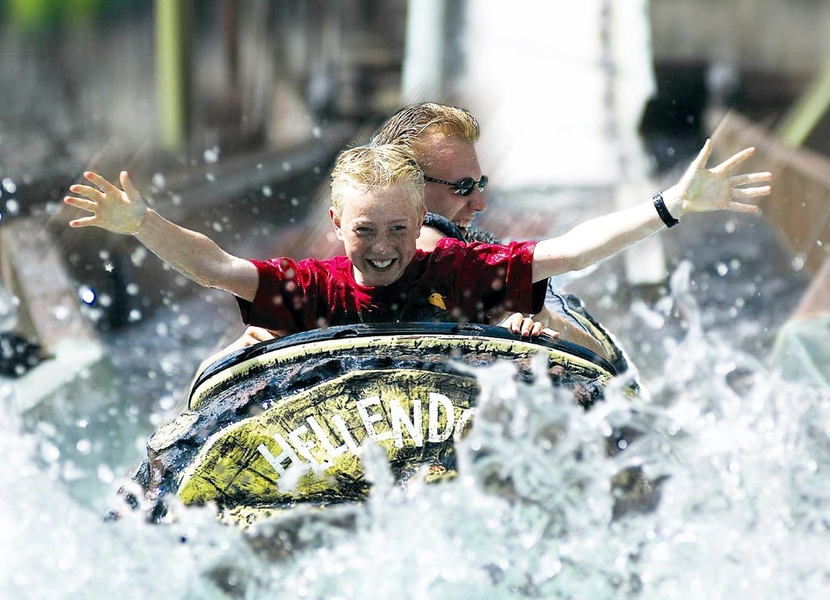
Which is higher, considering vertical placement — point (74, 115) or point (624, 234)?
point (624, 234)

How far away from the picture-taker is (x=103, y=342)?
212 inches

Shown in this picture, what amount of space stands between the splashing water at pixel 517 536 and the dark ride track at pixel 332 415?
0.04 m

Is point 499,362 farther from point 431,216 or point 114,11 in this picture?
point 114,11

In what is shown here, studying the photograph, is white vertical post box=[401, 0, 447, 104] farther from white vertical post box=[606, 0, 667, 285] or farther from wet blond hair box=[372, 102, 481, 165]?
wet blond hair box=[372, 102, 481, 165]

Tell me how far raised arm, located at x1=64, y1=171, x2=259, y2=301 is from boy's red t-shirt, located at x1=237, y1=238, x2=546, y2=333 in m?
0.04

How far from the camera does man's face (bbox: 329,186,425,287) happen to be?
2.22 metres

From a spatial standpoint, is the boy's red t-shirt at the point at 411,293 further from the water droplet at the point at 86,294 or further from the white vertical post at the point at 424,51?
the white vertical post at the point at 424,51

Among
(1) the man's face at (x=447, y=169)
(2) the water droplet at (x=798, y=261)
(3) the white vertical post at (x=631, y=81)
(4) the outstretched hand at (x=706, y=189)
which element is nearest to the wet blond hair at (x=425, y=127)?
(1) the man's face at (x=447, y=169)

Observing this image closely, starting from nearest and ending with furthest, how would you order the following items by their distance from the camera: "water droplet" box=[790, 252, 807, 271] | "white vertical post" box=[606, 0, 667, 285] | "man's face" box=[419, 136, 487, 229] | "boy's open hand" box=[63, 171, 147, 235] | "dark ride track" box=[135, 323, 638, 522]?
"dark ride track" box=[135, 323, 638, 522] < "boy's open hand" box=[63, 171, 147, 235] < "man's face" box=[419, 136, 487, 229] < "water droplet" box=[790, 252, 807, 271] < "white vertical post" box=[606, 0, 667, 285]

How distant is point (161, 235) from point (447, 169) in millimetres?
865

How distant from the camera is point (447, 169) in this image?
284 centimetres

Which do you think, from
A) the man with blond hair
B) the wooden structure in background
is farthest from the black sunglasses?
the wooden structure in background

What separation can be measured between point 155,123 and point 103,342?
4738 millimetres

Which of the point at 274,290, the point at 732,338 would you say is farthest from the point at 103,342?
the point at 274,290
